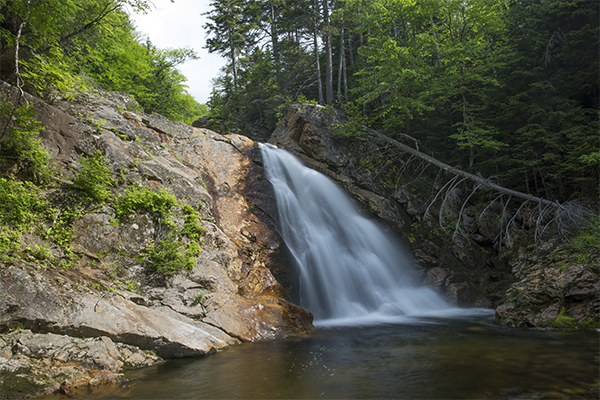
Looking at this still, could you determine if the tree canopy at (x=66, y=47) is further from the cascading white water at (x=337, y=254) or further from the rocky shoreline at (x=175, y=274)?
the cascading white water at (x=337, y=254)

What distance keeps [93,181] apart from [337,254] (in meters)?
7.45

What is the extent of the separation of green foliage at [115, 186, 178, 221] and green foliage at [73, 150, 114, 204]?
0.37 m

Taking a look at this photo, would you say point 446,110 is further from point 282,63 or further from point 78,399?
point 78,399

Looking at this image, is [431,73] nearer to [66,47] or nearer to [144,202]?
[144,202]

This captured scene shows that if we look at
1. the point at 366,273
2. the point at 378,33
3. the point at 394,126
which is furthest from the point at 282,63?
the point at 366,273

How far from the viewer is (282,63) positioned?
21438 millimetres

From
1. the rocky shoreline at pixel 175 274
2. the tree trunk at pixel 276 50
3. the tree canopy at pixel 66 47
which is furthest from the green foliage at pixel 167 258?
the tree trunk at pixel 276 50

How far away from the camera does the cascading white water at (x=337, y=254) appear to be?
32.9ft

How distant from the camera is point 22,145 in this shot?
636 cm

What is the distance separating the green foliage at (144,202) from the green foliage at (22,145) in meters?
1.44

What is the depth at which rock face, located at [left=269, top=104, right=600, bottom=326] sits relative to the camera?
7.91m

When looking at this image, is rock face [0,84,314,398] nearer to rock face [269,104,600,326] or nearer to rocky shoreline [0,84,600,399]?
rocky shoreline [0,84,600,399]

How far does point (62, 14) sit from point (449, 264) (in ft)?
45.3

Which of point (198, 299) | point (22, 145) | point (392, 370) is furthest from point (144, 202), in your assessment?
point (392, 370)
